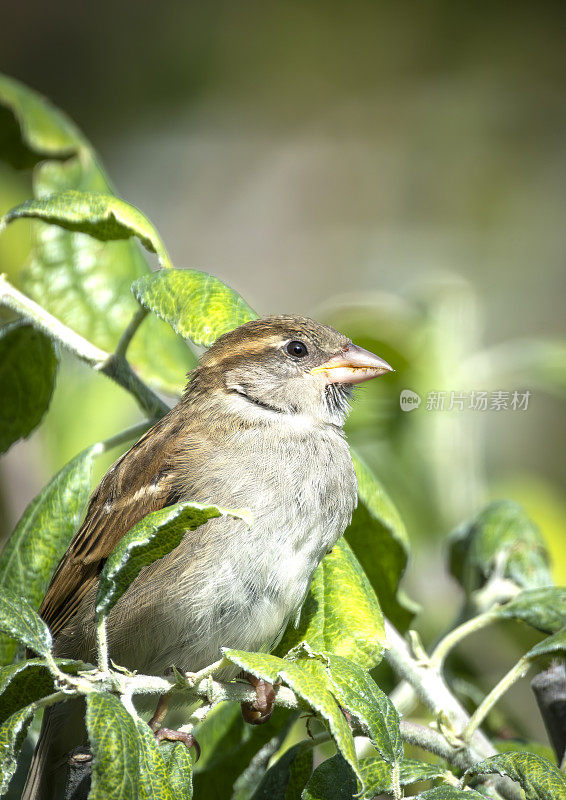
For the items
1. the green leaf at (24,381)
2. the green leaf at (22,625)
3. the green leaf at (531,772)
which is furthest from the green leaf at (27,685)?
the green leaf at (24,381)

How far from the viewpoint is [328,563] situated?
151 centimetres

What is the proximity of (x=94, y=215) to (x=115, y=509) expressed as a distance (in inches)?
21.9

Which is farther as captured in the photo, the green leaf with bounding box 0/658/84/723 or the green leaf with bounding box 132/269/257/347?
the green leaf with bounding box 132/269/257/347

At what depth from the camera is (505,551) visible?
175 cm

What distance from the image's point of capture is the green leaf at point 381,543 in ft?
5.17

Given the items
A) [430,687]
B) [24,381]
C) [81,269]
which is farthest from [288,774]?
[81,269]

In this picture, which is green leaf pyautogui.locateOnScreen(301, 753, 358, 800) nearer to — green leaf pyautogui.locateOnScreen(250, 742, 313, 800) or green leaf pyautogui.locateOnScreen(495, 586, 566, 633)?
green leaf pyautogui.locateOnScreen(250, 742, 313, 800)

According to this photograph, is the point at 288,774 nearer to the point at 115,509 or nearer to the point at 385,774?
the point at 385,774

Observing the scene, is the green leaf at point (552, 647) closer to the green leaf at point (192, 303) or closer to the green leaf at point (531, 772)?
the green leaf at point (531, 772)

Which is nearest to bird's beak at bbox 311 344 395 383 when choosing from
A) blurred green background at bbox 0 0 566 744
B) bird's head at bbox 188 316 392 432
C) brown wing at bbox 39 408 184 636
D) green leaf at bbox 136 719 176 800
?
bird's head at bbox 188 316 392 432

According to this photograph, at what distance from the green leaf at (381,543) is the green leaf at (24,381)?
24.2 inches

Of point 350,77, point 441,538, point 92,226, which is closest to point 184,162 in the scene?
point 350,77

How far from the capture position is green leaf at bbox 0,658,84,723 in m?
1.10

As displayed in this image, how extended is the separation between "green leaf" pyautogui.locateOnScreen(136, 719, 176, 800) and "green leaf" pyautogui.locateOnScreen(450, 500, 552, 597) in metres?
0.90
